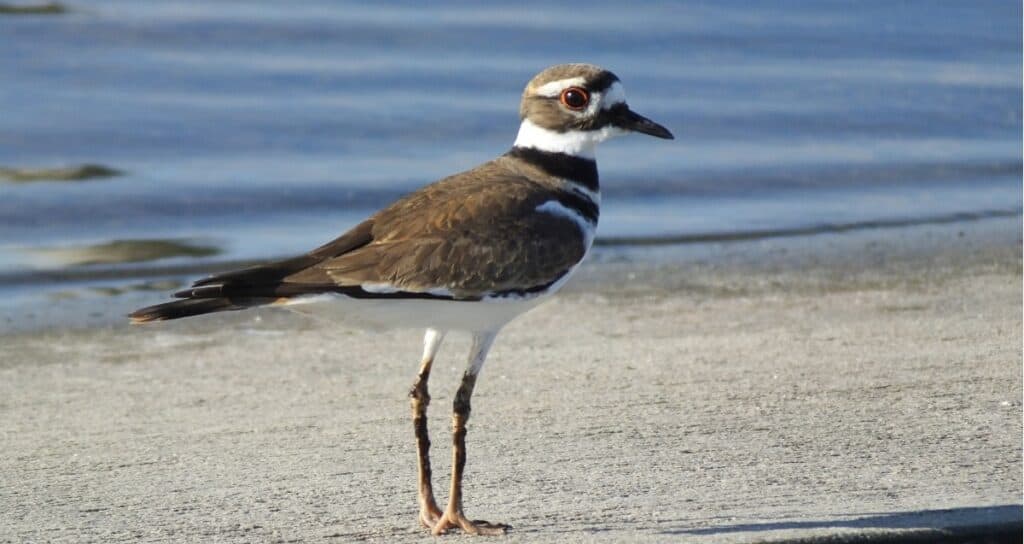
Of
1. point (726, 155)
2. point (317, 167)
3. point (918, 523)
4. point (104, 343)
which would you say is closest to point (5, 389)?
point (104, 343)

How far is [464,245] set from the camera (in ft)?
17.4

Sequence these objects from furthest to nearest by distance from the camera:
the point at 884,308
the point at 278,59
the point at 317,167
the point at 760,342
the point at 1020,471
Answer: the point at 278,59, the point at 317,167, the point at 884,308, the point at 760,342, the point at 1020,471

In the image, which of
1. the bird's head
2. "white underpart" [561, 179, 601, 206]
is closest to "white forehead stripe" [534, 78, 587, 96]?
the bird's head

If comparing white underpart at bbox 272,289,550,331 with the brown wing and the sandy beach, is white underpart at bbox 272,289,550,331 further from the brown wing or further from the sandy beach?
the sandy beach

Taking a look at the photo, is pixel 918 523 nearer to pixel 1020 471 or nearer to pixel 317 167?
pixel 1020 471

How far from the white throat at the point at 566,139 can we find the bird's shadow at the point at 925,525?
1420 millimetres

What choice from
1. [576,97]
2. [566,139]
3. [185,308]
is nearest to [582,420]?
[566,139]

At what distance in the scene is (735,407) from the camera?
6.41 m

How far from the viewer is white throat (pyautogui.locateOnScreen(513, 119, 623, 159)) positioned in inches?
228

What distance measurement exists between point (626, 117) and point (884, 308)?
2961 mm

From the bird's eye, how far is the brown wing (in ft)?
1.21

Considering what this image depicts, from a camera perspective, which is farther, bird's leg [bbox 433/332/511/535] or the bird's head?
the bird's head

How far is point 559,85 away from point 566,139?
187 millimetres

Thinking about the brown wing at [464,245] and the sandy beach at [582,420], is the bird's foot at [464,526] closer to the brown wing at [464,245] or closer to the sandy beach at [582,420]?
the sandy beach at [582,420]
